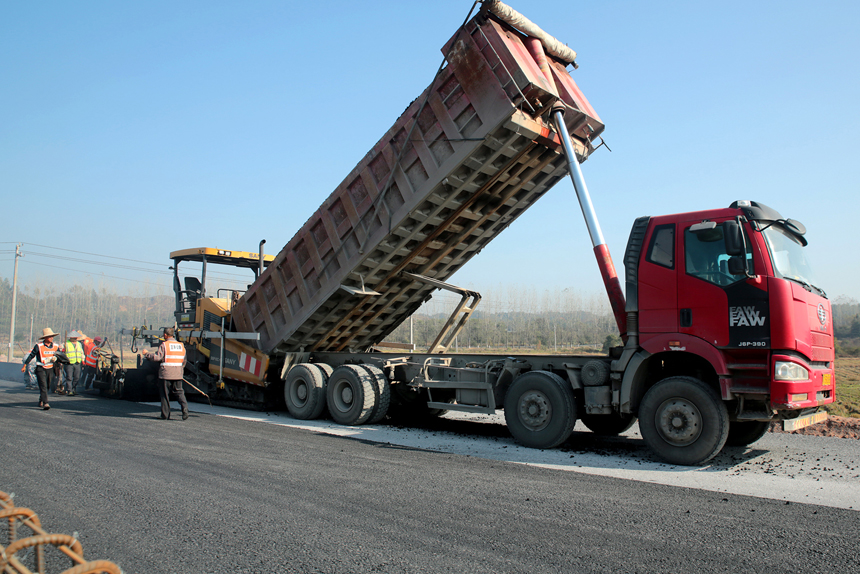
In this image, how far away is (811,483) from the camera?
536 cm

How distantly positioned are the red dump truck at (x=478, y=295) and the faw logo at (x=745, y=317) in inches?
0.4

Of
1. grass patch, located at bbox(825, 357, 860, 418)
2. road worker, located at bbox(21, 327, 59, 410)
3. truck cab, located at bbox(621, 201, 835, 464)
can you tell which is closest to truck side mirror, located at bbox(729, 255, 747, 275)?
truck cab, located at bbox(621, 201, 835, 464)

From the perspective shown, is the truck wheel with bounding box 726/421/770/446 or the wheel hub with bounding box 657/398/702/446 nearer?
the wheel hub with bounding box 657/398/702/446

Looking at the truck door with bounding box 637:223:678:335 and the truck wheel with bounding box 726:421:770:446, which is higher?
the truck door with bounding box 637:223:678:335

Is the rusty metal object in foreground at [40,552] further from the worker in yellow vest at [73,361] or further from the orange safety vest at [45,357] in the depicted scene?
the worker in yellow vest at [73,361]

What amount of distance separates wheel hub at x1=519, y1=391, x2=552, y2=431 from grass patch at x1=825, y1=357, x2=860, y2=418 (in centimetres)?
589

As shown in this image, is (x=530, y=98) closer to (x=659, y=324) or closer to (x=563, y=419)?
(x=659, y=324)

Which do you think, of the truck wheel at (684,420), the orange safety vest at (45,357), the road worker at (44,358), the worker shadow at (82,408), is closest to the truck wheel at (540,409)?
the truck wheel at (684,420)

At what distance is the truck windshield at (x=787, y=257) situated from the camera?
5836mm

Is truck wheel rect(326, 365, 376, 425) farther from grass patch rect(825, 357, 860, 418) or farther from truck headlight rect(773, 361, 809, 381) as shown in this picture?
grass patch rect(825, 357, 860, 418)

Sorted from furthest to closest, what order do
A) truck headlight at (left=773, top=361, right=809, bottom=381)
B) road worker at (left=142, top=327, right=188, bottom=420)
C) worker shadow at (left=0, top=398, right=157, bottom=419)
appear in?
worker shadow at (left=0, top=398, right=157, bottom=419) < road worker at (left=142, top=327, right=188, bottom=420) < truck headlight at (left=773, top=361, right=809, bottom=381)

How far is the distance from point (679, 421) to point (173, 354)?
7.78 m

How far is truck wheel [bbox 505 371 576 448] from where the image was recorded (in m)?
6.80

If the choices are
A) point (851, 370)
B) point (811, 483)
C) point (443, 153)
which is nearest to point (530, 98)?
point (443, 153)
